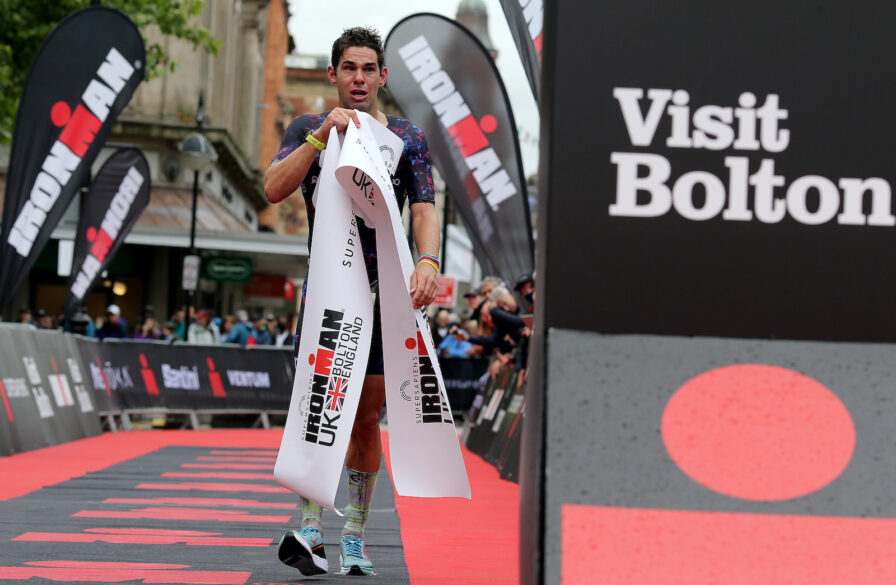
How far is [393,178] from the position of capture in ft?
16.3

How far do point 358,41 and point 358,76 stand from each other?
0.13 m

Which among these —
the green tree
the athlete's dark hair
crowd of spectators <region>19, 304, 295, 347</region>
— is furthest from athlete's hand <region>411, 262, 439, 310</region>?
the green tree

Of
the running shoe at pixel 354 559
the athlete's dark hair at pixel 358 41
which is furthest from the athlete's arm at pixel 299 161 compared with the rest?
the running shoe at pixel 354 559

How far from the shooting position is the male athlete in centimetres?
467

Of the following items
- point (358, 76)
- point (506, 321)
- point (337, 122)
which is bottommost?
point (506, 321)

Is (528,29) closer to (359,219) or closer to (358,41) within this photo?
(358,41)

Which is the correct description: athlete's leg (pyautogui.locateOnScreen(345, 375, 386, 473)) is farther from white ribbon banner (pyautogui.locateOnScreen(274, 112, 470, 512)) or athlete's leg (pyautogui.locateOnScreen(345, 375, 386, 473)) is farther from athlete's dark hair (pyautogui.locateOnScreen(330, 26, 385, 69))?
athlete's dark hair (pyautogui.locateOnScreen(330, 26, 385, 69))

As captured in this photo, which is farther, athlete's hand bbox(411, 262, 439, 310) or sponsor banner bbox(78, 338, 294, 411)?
sponsor banner bbox(78, 338, 294, 411)

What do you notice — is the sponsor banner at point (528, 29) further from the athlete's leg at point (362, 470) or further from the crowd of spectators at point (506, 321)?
the athlete's leg at point (362, 470)

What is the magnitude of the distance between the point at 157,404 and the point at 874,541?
17.8 meters

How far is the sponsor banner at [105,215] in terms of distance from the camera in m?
17.9

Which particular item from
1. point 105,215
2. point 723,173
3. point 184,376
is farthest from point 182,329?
point 723,173

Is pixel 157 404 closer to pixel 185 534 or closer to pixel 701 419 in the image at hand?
pixel 185 534

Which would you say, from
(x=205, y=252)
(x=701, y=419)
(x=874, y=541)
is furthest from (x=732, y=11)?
(x=205, y=252)
